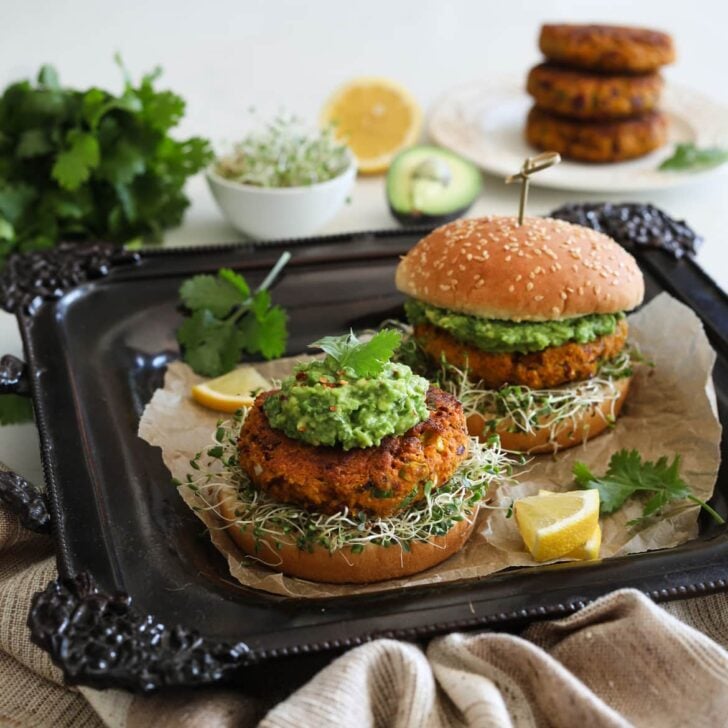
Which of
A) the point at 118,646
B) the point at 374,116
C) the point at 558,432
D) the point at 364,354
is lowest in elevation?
the point at 558,432

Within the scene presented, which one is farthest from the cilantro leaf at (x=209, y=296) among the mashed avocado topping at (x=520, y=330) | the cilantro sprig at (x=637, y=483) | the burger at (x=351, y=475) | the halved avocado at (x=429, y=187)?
the cilantro sprig at (x=637, y=483)

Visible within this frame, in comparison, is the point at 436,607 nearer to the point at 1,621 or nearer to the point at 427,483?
the point at 427,483

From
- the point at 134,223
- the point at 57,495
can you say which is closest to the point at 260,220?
the point at 134,223

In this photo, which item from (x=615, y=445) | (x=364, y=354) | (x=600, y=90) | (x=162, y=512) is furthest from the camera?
(x=600, y=90)

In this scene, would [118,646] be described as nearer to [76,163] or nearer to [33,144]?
[76,163]

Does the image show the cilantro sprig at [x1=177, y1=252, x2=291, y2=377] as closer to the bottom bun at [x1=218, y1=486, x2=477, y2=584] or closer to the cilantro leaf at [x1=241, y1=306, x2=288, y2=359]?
the cilantro leaf at [x1=241, y1=306, x2=288, y2=359]

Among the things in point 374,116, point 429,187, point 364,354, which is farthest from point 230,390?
point 374,116
